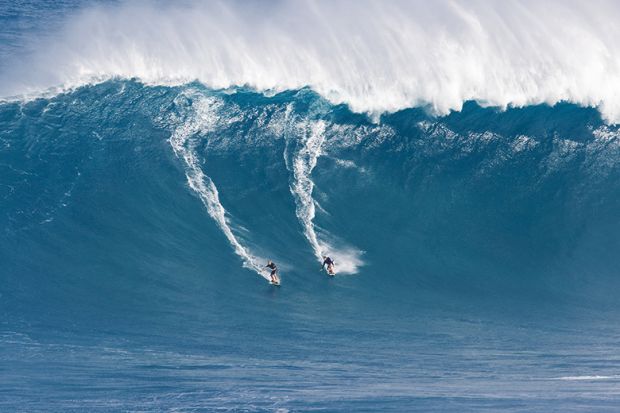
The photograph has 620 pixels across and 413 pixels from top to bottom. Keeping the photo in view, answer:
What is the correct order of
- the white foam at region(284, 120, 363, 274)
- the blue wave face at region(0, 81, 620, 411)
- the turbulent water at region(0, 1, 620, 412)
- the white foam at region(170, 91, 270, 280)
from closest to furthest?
the turbulent water at region(0, 1, 620, 412) → the blue wave face at region(0, 81, 620, 411) → the white foam at region(284, 120, 363, 274) → the white foam at region(170, 91, 270, 280)

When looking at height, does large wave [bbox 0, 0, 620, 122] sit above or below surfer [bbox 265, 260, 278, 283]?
above

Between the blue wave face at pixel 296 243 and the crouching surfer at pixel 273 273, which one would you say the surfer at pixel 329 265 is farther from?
the crouching surfer at pixel 273 273

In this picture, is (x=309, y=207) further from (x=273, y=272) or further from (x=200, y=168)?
(x=200, y=168)

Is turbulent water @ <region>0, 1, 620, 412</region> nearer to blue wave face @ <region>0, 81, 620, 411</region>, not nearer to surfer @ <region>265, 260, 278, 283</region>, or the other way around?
blue wave face @ <region>0, 81, 620, 411</region>

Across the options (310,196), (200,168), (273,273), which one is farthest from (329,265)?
(200,168)

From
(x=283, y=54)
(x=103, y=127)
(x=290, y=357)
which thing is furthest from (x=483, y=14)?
(x=290, y=357)

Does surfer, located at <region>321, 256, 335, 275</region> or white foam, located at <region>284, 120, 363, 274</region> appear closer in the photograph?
surfer, located at <region>321, 256, 335, 275</region>

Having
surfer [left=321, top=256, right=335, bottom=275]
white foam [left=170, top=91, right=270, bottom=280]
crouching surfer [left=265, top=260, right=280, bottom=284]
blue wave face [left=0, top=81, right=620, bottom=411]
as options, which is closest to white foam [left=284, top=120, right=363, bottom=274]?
blue wave face [left=0, top=81, right=620, bottom=411]

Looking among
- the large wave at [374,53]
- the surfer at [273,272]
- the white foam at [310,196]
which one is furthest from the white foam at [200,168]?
the white foam at [310,196]
